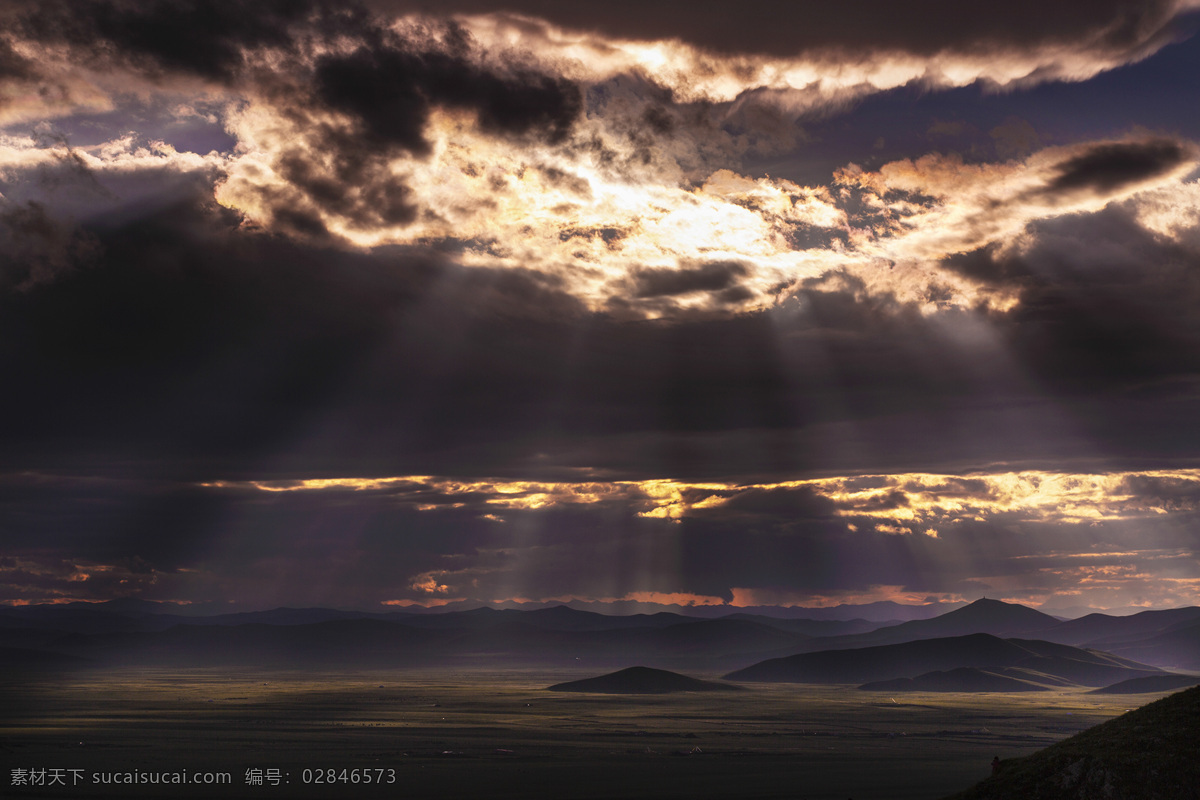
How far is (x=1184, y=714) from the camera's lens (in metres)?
Result: 92.1

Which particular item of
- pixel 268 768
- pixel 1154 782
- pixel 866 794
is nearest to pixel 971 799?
pixel 1154 782

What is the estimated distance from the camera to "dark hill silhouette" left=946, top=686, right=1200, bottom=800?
8319cm

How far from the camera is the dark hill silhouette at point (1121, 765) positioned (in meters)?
83.2

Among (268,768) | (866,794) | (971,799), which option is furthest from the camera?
(268,768)

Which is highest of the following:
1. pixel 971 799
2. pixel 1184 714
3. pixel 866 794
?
pixel 1184 714

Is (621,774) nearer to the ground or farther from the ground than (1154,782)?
nearer to the ground

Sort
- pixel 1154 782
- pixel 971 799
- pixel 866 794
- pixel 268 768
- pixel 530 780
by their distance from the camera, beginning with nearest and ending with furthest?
pixel 1154 782
pixel 971 799
pixel 866 794
pixel 530 780
pixel 268 768

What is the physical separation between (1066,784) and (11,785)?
15942 cm

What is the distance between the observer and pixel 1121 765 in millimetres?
85500

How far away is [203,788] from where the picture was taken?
538 ft

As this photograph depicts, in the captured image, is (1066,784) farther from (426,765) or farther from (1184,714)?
(426,765)

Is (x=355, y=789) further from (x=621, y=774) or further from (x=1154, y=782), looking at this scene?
(x=1154, y=782)

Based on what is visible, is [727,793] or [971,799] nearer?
[971,799]

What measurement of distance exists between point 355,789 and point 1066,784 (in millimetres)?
115409
